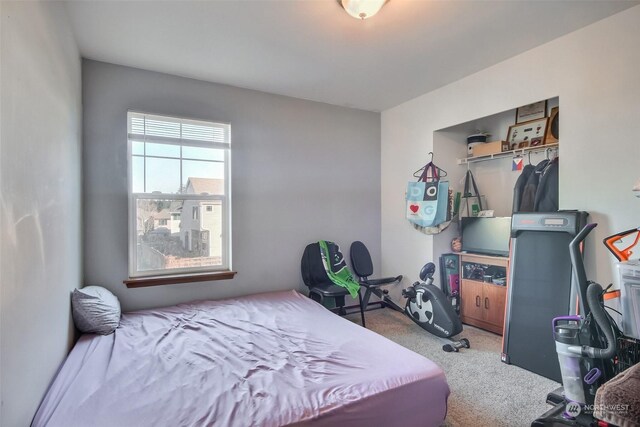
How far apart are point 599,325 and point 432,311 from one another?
152cm

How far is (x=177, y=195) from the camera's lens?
10.5 feet

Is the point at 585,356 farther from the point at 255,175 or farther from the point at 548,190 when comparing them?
the point at 255,175

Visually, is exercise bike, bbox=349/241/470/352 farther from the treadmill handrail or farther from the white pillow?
the white pillow

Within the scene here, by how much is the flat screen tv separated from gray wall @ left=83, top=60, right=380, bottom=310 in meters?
1.16

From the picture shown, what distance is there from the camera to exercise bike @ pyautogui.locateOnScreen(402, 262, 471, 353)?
9.75 feet

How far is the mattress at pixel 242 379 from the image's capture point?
143 centimetres

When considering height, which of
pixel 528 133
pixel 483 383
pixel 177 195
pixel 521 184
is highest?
pixel 528 133

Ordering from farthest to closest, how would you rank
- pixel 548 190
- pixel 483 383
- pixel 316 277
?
pixel 316 277, pixel 548 190, pixel 483 383

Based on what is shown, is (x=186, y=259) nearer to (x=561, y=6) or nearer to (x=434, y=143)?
(x=434, y=143)

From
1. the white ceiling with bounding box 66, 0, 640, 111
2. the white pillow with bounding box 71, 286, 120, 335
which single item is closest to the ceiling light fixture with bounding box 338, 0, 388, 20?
the white ceiling with bounding box 66, 0, 640, 111

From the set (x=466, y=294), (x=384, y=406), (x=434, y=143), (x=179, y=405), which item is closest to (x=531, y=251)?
(x=466, y=294)

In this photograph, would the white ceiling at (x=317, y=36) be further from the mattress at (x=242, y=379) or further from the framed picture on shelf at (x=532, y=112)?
the mattress at (x=242, y=379)

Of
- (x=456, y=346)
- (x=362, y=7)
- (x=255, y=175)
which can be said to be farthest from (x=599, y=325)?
(x=255, y=175)

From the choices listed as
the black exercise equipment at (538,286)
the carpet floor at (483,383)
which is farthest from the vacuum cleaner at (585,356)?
the black exercise equipment at (538,286)
